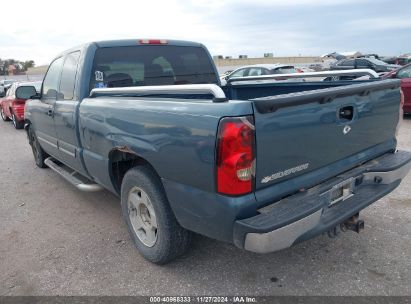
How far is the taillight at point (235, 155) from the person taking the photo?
2188mm

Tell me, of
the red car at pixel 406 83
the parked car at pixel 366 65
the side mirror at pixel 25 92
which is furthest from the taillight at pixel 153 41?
the parked car at pixel 366 65

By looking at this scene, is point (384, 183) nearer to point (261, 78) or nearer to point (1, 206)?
point (261, 78)

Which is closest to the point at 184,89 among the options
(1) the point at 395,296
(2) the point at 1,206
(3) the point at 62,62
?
(1) the point at 395,296

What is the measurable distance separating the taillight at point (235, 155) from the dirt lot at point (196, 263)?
1.04 meters

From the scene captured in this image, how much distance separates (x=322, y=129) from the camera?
2627 millimetres

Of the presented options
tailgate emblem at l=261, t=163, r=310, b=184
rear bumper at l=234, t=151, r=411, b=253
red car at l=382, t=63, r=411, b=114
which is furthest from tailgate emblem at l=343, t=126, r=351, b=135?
red car at l=382, t=63, r=411, b=114

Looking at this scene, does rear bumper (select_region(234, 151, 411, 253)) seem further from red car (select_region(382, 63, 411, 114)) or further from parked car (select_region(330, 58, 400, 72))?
parked car (select_region(330, 58, 400, 72))

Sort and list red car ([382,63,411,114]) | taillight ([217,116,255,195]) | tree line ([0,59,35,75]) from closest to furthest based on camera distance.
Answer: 1. taillight ([217,116,255,195])
2. red car ([382,63,411,114])
3. tree line ([0,59,35,75])

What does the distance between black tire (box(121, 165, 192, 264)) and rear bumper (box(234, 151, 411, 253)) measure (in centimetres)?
71

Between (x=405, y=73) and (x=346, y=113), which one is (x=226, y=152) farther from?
(x=405, y=73)

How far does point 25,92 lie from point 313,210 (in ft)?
15.3

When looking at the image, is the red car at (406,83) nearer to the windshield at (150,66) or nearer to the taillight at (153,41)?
the windshield at (150,66)

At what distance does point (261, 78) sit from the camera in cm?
482

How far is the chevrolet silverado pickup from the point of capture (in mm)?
2270
